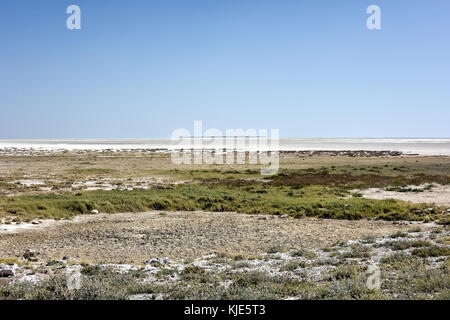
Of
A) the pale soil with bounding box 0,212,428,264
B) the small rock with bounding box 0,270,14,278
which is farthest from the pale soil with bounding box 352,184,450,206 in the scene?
the small rock with bounding box 0,270,14,278

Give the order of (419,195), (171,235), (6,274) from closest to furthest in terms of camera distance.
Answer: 1. (6,274)
2. (171,235)
3. (419,195)

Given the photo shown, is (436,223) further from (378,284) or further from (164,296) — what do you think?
(164,296)

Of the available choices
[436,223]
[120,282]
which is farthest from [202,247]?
[436,223]

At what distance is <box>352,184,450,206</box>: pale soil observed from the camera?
2759 centimetres

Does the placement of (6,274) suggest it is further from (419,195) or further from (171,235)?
(419,195)

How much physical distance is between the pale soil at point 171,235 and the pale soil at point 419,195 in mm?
8454

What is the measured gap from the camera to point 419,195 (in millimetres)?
30266

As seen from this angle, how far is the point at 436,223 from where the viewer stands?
19734mm

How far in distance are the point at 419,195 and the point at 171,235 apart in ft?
70.0

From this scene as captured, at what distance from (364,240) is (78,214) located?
1613 cm

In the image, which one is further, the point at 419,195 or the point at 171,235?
the point at 419,195

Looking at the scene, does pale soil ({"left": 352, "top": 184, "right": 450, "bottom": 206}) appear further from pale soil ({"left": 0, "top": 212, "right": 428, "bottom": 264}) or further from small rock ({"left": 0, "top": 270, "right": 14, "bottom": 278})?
small rock ({"left": 0, "top": 270, "right": 14, "bottom": 278})

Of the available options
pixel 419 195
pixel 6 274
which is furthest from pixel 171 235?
pixel 419 195

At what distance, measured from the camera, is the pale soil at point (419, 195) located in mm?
27594
